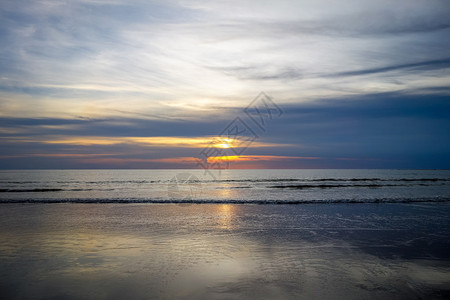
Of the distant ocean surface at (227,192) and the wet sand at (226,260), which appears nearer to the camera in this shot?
the wet sand at (226,260)

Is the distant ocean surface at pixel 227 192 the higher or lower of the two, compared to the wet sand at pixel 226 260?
lower

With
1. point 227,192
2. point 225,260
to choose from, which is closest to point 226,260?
point 225,260

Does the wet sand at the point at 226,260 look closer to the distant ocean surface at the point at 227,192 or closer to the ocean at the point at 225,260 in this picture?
the ocean at the point at 225,260

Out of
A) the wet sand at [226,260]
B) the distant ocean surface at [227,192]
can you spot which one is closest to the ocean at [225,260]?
the wet sand at [226,260]

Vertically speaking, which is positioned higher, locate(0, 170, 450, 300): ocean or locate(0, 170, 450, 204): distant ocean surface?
locate(0, 170, 450, 300): ocean

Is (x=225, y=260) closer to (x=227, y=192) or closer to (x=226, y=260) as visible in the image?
(x=226, y=260)

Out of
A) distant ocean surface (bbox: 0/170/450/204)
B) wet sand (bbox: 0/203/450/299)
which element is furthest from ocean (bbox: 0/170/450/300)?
distant ocean surface (bbox: 0/170/450/204)

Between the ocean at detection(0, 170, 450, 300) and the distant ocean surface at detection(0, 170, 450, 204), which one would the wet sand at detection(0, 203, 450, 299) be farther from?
the distant ocean surface at detection(0, 170, 450, 204)

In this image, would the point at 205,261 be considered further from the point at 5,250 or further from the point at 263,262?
the point at 5,250

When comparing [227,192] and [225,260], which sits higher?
[225,260]

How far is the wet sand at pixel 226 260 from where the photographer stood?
4.97 meters

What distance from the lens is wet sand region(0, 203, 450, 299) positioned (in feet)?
16.3

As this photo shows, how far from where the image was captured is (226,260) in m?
6.65

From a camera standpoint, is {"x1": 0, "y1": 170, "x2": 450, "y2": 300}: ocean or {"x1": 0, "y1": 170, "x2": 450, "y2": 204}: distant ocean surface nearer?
{"x1": 0, "y1": 170, "x2": 450, "y2": 300}: ocean
